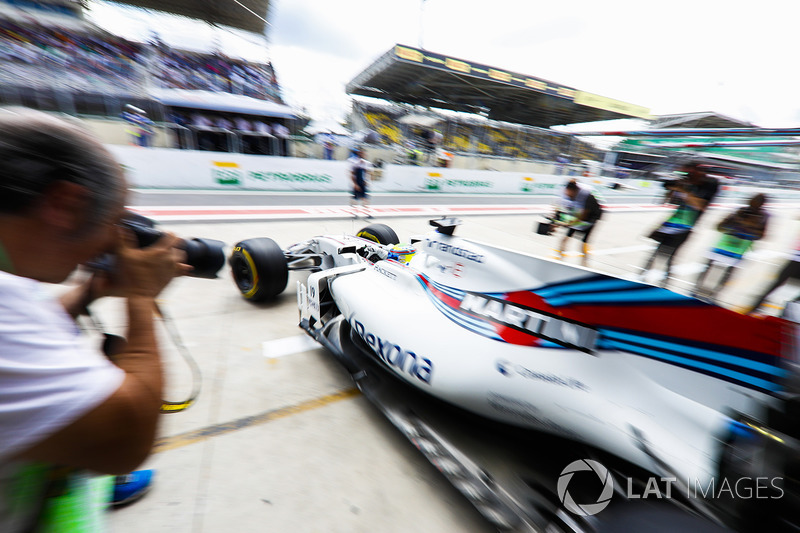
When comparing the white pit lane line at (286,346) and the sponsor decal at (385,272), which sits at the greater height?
the sponsor decal at (385,272)

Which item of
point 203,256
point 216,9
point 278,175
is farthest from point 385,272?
point 216,9

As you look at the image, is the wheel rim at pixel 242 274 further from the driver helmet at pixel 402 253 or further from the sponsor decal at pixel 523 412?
the sponsor decal at pixel 523 412

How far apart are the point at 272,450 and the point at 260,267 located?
181cm

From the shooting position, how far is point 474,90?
25.6 m

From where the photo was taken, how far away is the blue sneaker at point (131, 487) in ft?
4.86

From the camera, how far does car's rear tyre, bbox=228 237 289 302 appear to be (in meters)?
3.23

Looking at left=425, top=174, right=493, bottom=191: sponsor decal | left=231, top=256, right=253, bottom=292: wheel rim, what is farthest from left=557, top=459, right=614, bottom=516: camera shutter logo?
left=425, top=174, right=493, bottom=191: sponsor decal

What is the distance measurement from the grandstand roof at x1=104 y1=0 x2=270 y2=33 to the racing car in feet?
87.5

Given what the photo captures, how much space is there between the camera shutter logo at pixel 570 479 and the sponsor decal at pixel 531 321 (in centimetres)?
47

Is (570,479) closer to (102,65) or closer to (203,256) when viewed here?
(203,256)

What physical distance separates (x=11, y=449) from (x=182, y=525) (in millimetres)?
1290

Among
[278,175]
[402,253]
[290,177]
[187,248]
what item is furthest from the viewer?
[290,177]

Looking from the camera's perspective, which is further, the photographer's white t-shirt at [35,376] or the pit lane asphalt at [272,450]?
the pit lane asphalt at [272,450]

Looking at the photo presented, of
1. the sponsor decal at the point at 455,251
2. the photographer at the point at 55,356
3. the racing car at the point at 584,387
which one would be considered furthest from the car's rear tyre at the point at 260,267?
the photographer at the point at 55,356
